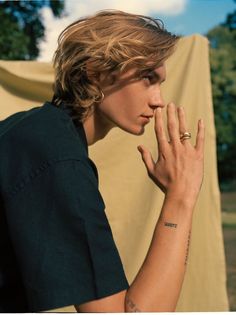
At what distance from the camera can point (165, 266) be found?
1.02 meters

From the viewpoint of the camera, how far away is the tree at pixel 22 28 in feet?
43.1

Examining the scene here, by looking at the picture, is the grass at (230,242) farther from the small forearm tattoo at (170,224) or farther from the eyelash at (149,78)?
the small forearm tattoo at (170,224)

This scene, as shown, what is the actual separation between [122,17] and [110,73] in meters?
0.12

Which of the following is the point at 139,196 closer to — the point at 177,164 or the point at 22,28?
the point at 177,164

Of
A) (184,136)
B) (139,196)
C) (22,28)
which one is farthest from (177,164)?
(22,28)

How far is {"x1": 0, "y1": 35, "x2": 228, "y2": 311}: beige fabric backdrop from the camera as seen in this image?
9.07ft

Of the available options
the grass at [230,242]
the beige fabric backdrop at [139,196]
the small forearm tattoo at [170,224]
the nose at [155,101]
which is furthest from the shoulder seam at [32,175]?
the grass at [230,242]

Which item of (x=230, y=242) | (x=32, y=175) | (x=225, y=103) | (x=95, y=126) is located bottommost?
(x=230, y=242)

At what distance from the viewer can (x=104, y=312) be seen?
0.98 metres

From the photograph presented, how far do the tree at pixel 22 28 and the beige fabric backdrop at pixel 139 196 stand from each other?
10158 mm

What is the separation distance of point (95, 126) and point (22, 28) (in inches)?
565

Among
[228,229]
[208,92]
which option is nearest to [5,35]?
[228,229]

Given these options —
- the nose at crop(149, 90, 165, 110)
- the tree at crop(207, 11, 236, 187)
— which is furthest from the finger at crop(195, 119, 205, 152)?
the tree at crop(207, 11, 236, 187)

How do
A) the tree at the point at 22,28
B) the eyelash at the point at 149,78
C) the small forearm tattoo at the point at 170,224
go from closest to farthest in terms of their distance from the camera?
1. the small forearm tattoo at the point at 170,224
2. the eyelash at the point at 149,78
3. the tree at the point at 22,28
